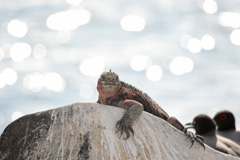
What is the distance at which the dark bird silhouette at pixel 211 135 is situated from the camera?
519 inches

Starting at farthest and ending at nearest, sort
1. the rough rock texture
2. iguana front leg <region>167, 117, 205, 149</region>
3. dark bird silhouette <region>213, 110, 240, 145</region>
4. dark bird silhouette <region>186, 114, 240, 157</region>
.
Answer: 1. dark bird silhouette <region>213, 110, 240, 145</region>
2. dark bird silhouette <region>186, 114, 240, 157</region>
3. iguana front leg <region>167, 117, 205, 149</region>
4. the rough rock texture

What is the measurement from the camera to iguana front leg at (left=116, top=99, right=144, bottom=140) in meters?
9.34

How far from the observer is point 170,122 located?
10906mm

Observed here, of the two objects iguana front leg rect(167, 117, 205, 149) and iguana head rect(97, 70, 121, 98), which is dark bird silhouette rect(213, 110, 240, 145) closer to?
iguana front leg rect(167, 117, 205, 149)

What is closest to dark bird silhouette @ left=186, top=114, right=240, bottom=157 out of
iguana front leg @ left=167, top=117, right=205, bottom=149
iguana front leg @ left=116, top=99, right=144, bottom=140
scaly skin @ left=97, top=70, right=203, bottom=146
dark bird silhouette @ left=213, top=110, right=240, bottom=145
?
dark bird silhouette @ left=213, top=110, right=240, bottom=145

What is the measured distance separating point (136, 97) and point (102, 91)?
2.32 ft

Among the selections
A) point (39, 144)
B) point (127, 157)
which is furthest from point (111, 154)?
point (39, 144)

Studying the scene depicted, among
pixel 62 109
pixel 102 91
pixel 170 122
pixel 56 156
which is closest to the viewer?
pixel 56 156

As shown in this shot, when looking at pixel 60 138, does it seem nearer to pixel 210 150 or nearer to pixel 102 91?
pixel 102 91

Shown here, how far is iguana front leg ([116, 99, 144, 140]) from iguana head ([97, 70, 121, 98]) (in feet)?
1.43

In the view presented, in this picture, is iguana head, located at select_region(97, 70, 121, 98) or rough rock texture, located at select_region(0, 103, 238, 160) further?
iguana head, located at select_region(97, 70, 121, 98)

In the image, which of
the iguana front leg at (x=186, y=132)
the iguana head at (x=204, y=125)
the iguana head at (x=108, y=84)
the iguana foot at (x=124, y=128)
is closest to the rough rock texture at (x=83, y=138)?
the iguana foot at (x=124, y=128)

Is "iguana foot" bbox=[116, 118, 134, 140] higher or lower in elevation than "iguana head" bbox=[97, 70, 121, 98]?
lower

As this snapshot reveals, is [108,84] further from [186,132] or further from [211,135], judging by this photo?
[211,135]
